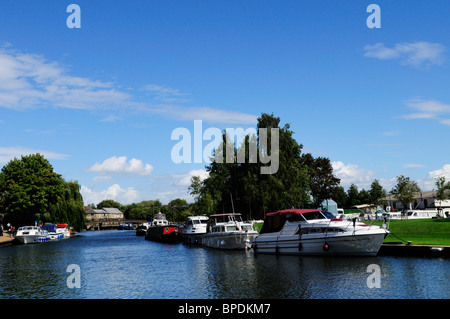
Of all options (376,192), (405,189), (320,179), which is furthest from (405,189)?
(376,192)

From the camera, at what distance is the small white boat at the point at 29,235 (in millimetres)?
71062

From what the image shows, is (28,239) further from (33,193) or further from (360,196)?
(360,196)

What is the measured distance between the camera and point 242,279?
1145 inches

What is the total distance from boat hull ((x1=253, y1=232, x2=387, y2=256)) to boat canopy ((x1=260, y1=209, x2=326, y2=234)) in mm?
1381

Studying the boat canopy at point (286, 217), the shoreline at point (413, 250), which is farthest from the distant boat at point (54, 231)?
the shoreline at point (413, 250)

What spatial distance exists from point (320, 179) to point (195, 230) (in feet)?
160

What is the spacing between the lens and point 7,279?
3192 cm

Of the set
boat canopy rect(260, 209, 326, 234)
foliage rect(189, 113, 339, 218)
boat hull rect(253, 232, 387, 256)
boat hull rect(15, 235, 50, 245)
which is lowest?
boat hull rect(15, 235, 50, 245)

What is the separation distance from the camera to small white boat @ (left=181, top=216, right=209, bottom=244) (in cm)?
6421

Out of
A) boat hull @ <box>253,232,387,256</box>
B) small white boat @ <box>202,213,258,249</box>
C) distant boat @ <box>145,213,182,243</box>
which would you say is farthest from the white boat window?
distant boat @ <box>145,213,182,243</box>

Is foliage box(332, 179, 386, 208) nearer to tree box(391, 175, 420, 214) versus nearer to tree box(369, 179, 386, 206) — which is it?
tree box(369, 179, 386, 206)

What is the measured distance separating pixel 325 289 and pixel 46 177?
8238cm

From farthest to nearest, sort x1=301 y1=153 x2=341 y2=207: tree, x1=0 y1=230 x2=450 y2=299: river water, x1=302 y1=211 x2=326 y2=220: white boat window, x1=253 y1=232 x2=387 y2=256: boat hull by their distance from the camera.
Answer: x1=301 y1=153 x2=341 y2=207: tree < x1=302 y1=211 x2=326 y2=220: white boat window < x1=253 y1=232 x2=387 y2=256: boat hull < x1=0 y1=230 x2=450 y2=299: river water
